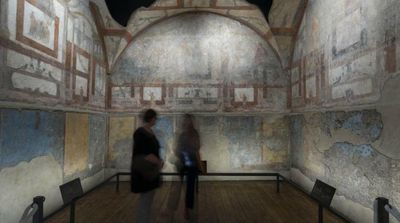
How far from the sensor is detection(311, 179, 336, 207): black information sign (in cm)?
318

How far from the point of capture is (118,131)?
8.02 metres

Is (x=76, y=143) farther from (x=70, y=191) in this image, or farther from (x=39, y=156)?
(x=70, y=191)

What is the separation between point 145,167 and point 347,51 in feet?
14.2

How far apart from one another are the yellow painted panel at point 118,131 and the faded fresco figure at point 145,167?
4.91 metres

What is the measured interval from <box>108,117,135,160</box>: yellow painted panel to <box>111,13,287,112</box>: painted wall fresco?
36 cm

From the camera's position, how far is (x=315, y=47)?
6.38 metres

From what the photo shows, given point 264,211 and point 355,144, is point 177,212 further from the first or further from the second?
point 355,144

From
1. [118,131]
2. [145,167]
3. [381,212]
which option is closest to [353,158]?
[381,212]

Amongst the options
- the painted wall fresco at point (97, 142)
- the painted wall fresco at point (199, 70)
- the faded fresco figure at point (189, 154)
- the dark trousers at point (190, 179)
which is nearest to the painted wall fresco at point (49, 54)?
the painted wall fresco at point (97, 142)

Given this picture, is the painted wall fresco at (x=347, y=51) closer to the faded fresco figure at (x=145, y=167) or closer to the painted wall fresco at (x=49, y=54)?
the faded fresco figure at (x=145, y=167)

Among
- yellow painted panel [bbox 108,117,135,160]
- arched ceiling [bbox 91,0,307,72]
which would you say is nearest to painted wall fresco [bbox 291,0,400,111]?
arched ceiling [bbox 91,0,307,72]

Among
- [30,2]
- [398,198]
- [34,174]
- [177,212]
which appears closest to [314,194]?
[398,198]

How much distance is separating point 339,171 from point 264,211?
5.62ft

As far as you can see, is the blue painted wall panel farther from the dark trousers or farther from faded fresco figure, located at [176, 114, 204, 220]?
the dark trousers
